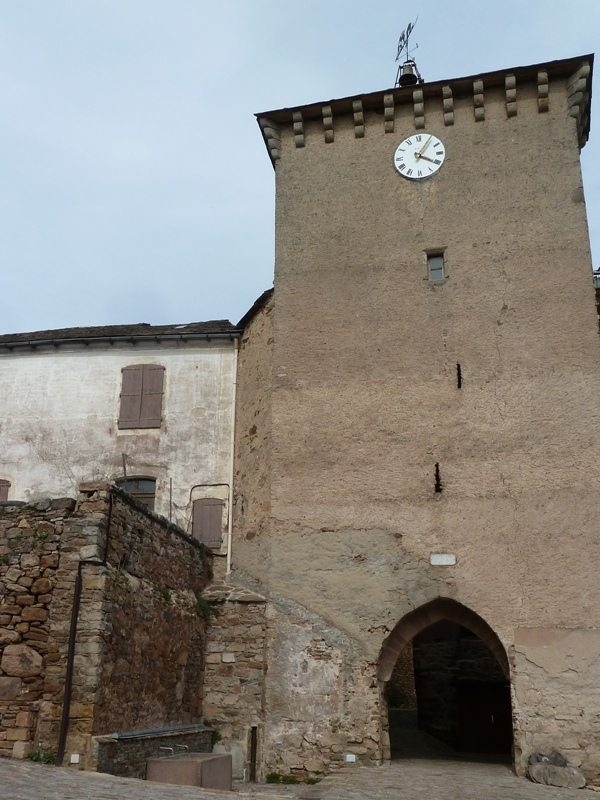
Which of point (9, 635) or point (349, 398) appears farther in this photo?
point (349, 398)

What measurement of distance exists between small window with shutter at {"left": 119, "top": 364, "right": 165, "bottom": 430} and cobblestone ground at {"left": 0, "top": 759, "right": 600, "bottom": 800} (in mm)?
6960

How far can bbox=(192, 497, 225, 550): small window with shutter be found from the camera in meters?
14.4

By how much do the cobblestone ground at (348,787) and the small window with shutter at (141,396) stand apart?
6.96 m

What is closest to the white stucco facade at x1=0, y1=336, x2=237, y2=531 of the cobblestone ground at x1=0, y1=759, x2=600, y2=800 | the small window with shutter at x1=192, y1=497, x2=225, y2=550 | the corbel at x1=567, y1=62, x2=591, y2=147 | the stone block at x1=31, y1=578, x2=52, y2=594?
the small window with shutter at x1=192, y1=497, x2=225, y2=550

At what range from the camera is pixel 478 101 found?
15.0 metres

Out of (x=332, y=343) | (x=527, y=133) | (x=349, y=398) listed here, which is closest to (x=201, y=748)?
(x=349, y=398)

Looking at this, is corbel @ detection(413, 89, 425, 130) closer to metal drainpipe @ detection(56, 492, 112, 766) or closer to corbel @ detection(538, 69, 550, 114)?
corbel @ detection(538, 69, 550, 114)

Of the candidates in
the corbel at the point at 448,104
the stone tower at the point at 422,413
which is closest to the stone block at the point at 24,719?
the stone tower at the point at 422,413

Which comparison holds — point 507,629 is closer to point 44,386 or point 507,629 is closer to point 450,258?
point 450,258

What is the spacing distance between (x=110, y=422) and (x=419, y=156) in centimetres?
788

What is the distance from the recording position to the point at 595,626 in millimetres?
11742

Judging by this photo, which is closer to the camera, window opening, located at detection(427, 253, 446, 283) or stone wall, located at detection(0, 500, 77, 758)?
stone wall, located at detection(0, 500, 77, 758)

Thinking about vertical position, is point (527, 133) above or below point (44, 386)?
above

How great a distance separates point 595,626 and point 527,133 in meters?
8.82
